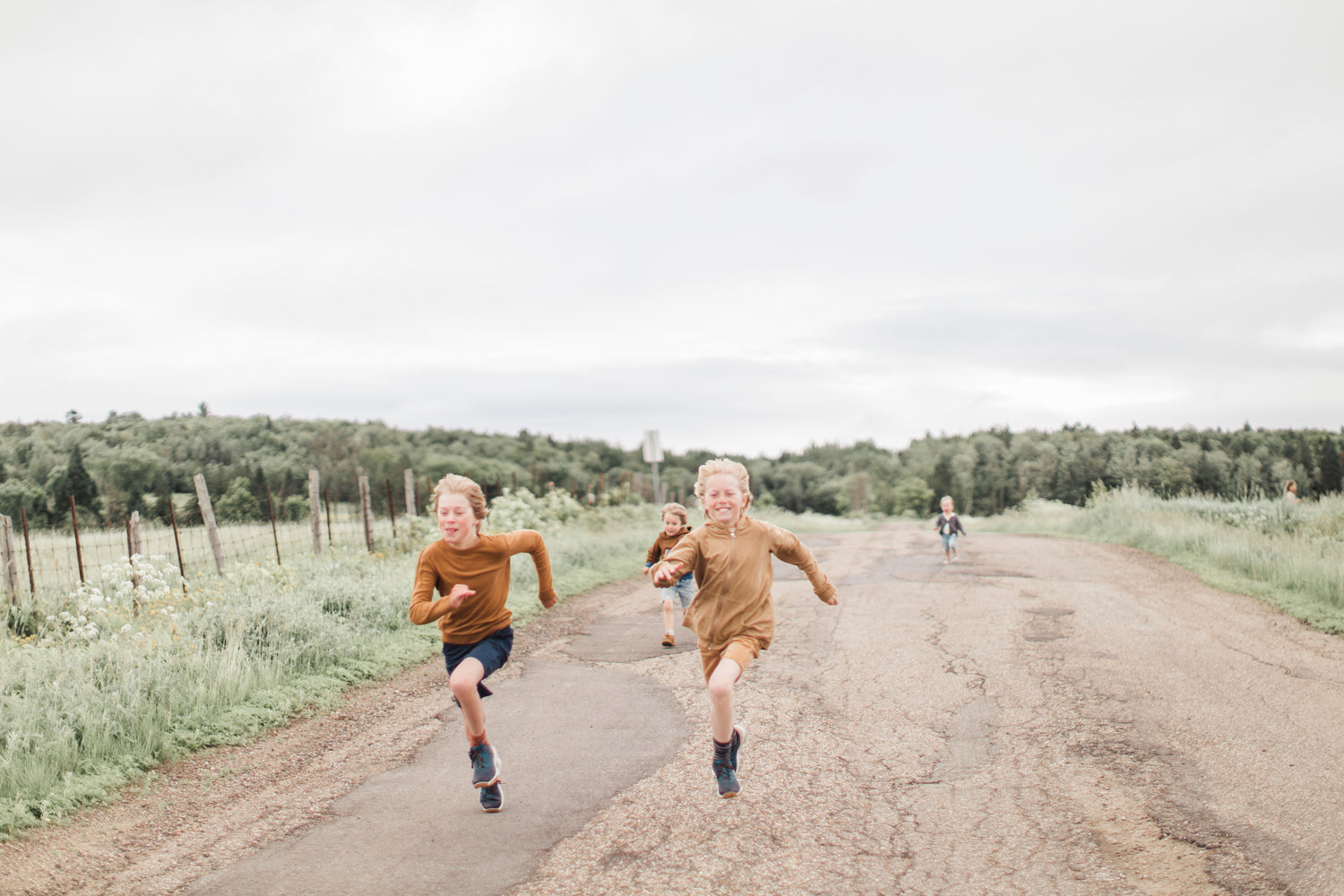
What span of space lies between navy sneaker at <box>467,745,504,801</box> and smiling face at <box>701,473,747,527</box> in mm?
1679

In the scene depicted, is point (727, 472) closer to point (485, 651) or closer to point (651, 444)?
point (485, 651)

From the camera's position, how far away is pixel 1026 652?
7801 mm

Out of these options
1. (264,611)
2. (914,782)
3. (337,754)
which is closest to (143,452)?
(264,611)

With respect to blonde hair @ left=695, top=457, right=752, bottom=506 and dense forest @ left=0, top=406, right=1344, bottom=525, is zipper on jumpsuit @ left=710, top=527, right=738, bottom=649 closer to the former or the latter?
blonde hair @ left=695, top=457, right=752, bottom=506

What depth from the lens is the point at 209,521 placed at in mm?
11789

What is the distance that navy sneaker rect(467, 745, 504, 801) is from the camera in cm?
433

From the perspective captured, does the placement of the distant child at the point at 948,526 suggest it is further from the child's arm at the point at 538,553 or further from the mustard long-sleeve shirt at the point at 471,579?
the mustard long-sleeve shirt at the point at 471,579

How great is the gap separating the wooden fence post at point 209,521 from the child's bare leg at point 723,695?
985 cm

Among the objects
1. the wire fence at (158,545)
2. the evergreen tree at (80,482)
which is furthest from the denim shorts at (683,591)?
the evergreen tree at (80,482)

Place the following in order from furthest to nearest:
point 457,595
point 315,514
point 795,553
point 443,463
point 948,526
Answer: point 443,463, point 948,526, point 315,514, point 795,553, point 457,595

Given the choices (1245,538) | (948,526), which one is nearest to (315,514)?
(948,526)

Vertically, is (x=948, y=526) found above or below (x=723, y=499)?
below

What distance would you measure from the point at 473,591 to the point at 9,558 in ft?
29.4

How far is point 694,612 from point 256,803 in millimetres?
2643
